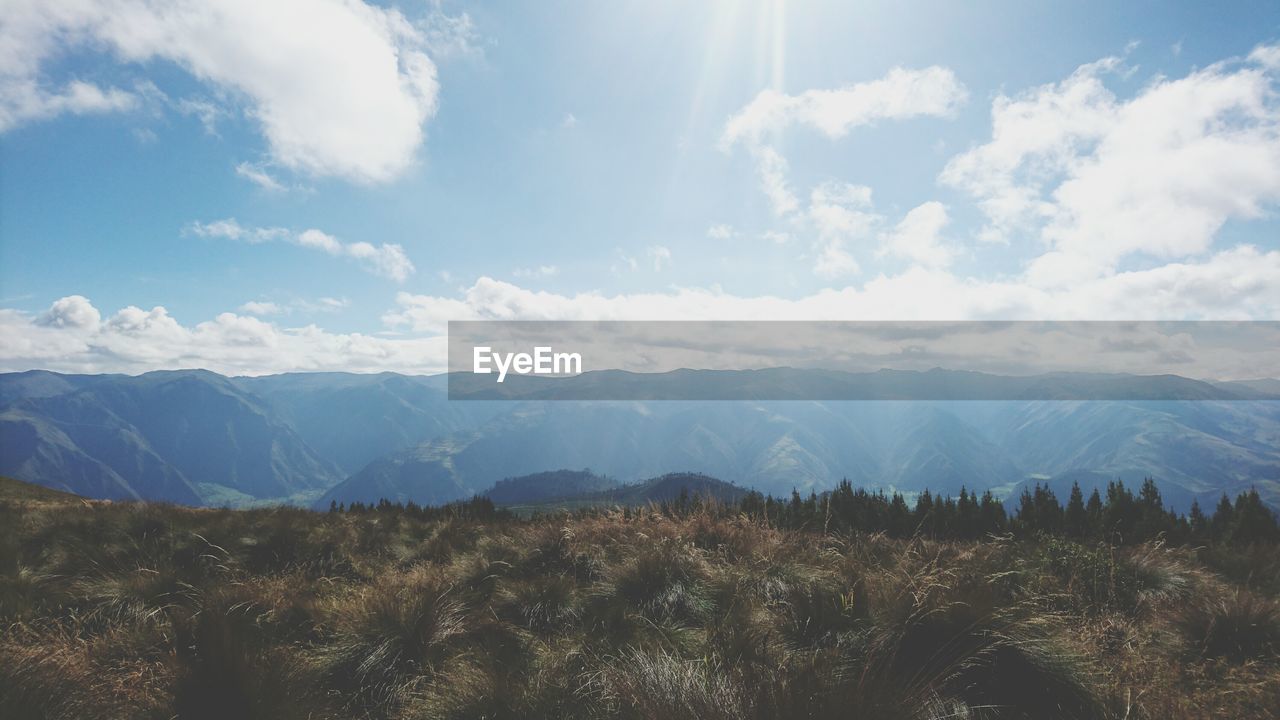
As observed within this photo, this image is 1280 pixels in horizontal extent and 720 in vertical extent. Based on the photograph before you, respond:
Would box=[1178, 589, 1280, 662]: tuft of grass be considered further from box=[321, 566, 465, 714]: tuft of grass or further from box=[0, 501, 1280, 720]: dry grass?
box=[321, 566, 465, 714]: tuft of grass

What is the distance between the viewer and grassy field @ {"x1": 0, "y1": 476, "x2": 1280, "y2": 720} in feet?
10.8

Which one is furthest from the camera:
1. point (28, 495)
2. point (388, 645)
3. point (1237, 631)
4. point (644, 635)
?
point (28, 495)

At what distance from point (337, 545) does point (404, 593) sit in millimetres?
5816

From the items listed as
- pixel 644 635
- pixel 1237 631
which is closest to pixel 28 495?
pixel 644 635

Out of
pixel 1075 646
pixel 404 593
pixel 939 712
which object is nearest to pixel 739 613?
pixel 939 712

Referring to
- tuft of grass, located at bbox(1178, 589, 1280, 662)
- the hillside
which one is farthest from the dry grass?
the hillside

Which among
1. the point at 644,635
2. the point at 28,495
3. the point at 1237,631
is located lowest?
the point at 28,495

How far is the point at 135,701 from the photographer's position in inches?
149

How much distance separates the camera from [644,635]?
17.4 ft

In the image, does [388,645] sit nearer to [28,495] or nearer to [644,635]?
[644,635]

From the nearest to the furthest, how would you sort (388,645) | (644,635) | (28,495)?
(388,645) < (644,635) < (28,495)

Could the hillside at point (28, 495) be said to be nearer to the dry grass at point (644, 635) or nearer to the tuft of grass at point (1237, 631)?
the dry grass at point (644, 635)

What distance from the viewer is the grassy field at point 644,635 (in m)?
3.28

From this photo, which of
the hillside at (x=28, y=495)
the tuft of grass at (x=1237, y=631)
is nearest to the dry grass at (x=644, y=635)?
the tuft of grass at (x=1237, y=631)
